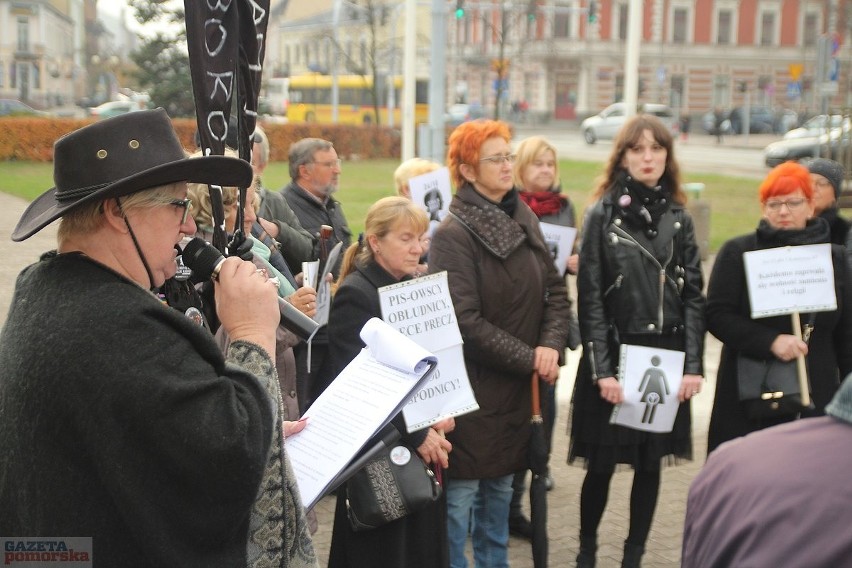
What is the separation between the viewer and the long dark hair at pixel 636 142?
4648mm

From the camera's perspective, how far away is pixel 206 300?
9.13 feet

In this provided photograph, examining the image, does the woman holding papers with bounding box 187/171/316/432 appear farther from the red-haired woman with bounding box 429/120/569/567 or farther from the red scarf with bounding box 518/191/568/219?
the red scarf with bounding box 518/191/568/219

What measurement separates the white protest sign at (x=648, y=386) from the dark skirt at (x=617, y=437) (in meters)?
0.06

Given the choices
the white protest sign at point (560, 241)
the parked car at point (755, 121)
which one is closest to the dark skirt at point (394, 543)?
the white protest sign at point (560, 241)

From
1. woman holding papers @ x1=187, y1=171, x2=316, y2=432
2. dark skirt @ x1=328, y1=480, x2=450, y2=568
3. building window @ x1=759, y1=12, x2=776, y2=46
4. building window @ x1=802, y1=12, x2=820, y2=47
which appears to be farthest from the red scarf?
building window @ x1=802, y1=12, x2=820, y2=47

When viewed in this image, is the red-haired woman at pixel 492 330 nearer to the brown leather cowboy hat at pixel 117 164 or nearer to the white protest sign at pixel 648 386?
the white protest sign at pixel 648 386

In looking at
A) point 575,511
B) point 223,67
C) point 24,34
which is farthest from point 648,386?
point 24,34

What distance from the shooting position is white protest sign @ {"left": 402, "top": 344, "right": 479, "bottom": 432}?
3955 mm

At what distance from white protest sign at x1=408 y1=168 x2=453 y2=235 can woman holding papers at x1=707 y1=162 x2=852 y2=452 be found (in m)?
2.01

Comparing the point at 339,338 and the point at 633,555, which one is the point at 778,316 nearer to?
the point at 633,555

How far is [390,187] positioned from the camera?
913 inches

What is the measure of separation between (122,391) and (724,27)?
72731 mm

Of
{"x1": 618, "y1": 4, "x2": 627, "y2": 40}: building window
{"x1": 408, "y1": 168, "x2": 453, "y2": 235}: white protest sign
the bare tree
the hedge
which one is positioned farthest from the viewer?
{"x1": 618, "y1": 4, "x2": 627, "y2": 40}: building window

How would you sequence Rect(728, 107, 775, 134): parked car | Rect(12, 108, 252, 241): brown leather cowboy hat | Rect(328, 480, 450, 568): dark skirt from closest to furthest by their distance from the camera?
Rect(12, 108, 252, 241): brown leather cowboy hat → Rect(328, 480, 450, 568): dark skirt → Rect(728, 107, 775, 134): parked car
